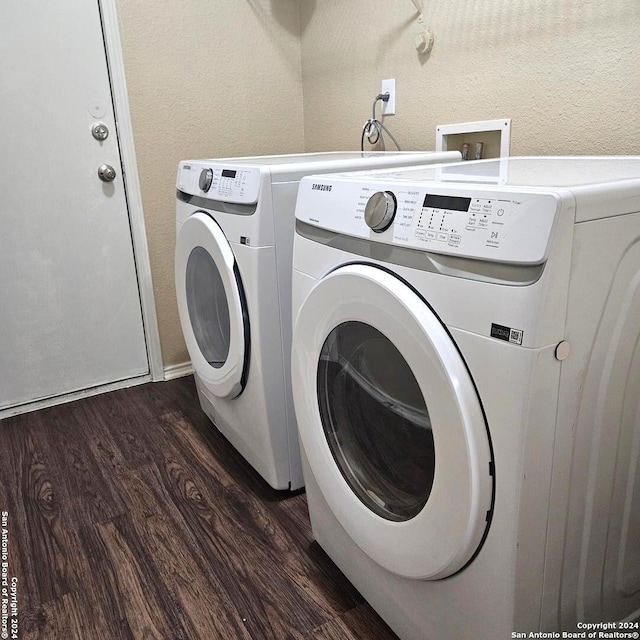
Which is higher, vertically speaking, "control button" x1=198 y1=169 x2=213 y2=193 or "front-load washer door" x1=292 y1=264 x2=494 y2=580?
"control button" x1=198 y1=169 x2=213 y2=193

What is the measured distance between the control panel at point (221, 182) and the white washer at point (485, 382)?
305 millimetres

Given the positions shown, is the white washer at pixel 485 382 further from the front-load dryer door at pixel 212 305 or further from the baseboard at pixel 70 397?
the baseboard at pixel 70 397

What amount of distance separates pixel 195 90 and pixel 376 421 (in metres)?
1.70

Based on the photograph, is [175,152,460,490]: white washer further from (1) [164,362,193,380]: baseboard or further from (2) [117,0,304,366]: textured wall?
(1) [164,362,193,380]: baseboard

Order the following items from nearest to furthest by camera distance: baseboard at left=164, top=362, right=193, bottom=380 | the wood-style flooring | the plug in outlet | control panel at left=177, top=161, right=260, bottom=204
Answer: the wood-style flooring, control panel at left=177, top=161, right=260, bottom=204, the plug in outlet, baseboard at left=164, top=362, right=193, bottom=380

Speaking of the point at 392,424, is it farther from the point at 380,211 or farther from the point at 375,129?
the point at 375,129

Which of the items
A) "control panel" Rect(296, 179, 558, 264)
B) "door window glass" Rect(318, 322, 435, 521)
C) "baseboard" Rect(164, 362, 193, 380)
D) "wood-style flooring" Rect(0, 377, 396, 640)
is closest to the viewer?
"control panel" Rect(296, 179, 558, 264)

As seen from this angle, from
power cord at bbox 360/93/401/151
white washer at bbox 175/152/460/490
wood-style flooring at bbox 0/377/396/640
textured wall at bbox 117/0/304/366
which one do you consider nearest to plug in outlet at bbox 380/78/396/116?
power cord at bbox 360/93/401/151

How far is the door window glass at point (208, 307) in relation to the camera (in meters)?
1.64

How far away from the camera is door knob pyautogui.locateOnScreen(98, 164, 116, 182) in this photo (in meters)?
2.08

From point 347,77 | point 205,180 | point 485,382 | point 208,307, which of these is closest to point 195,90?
point 347,77

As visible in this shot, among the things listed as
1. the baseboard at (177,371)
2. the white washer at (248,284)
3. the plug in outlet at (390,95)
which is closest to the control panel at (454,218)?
the white washer at (248,284)

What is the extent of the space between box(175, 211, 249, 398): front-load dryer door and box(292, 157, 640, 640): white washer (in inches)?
16.6

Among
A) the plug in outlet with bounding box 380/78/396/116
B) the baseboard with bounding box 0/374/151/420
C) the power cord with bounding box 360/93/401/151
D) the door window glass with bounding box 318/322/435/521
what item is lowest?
the baseboard with bounding box 0/374/151/420
